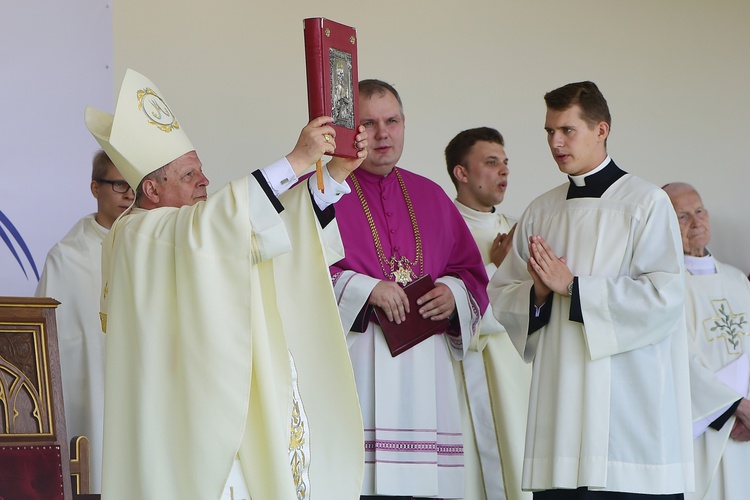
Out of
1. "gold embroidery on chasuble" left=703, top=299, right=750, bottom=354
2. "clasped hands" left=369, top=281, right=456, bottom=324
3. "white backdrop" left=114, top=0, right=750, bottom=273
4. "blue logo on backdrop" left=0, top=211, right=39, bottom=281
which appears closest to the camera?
"clasped hands" left=369, top=281, right=456, bottom=324

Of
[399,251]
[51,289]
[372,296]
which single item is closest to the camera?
[372,296]

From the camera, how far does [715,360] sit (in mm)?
6059

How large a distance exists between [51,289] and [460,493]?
2071 mm

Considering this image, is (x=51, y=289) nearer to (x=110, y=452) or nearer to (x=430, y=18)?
(x=110, y=452)

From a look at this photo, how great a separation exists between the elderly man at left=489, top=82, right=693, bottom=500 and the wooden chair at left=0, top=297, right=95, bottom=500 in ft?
5.49

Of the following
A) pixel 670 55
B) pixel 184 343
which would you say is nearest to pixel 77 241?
pixel 184 343

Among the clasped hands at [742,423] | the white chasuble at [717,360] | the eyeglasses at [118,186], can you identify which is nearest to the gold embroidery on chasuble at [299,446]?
the eyeglasses at [118,186]

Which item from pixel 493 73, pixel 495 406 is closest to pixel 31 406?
pixel 495 406

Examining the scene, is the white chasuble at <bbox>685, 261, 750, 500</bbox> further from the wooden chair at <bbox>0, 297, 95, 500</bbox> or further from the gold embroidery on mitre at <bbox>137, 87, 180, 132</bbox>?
the wooden chair at <bbox>0, 297, 95, 500</bbox>

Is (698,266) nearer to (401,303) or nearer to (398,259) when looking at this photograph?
(398,259)

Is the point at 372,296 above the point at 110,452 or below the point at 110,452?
above

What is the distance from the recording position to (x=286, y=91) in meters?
6.87

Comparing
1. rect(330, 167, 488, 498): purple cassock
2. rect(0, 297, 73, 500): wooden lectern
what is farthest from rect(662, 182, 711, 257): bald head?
rect(0, 297, 73, 500): wooden lectern

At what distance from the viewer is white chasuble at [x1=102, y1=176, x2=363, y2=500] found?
3.64 m
